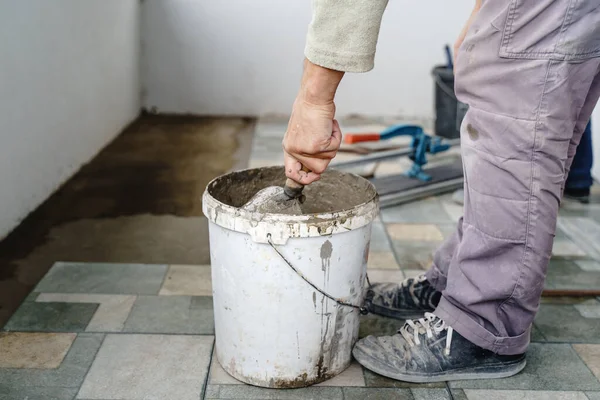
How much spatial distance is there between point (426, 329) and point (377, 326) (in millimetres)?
248

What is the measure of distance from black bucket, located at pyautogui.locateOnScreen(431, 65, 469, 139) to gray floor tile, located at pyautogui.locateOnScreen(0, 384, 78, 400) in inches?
95.8

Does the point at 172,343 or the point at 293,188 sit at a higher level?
the point at 293,188

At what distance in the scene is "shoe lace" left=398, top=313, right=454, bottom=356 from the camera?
59.3 inches

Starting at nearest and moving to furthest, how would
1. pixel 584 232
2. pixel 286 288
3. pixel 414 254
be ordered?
pixel 286 288 → pixel 414 254 → pixel 584 232

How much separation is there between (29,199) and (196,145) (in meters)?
1.56

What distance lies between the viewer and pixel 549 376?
5.03 ft

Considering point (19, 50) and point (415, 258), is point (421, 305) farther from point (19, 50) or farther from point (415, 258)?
point (19, 50)

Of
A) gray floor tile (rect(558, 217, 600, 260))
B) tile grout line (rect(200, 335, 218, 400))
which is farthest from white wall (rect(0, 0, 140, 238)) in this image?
gray floor tile (rect(558, 217, 600, 260))

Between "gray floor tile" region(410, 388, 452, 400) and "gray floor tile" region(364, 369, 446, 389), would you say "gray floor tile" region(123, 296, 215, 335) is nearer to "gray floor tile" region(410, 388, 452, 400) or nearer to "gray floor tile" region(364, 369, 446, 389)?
"gray floor tile" region(364, 369, 446, 389)

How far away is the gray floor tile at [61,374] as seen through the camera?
1.45 m

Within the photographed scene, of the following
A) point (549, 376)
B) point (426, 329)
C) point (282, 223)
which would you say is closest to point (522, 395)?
point (549, 376)

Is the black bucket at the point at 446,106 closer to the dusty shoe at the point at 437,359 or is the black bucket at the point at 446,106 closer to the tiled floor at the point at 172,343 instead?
the tiled floor at the point at 172,343

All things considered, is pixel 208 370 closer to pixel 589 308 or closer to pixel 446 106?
pixel 589 308

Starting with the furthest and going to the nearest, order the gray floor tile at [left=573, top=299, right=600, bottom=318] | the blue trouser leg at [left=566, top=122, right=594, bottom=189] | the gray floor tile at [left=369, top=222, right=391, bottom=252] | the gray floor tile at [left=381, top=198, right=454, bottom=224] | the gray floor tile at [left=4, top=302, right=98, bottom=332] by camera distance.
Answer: the blue trouser leg at [left=566, top=122, right=594, bottom=189] < the gray floor tile at [left=381, top=198, right=454, bottom=224] < the gray floor tile at [left=369, top=222, right=391, bottom=252] < the gray floor tile at [left=573, top=299, right=600, bottom=318] < the gray floor tile at [left=4, top=302, right=98, bottom=332]
